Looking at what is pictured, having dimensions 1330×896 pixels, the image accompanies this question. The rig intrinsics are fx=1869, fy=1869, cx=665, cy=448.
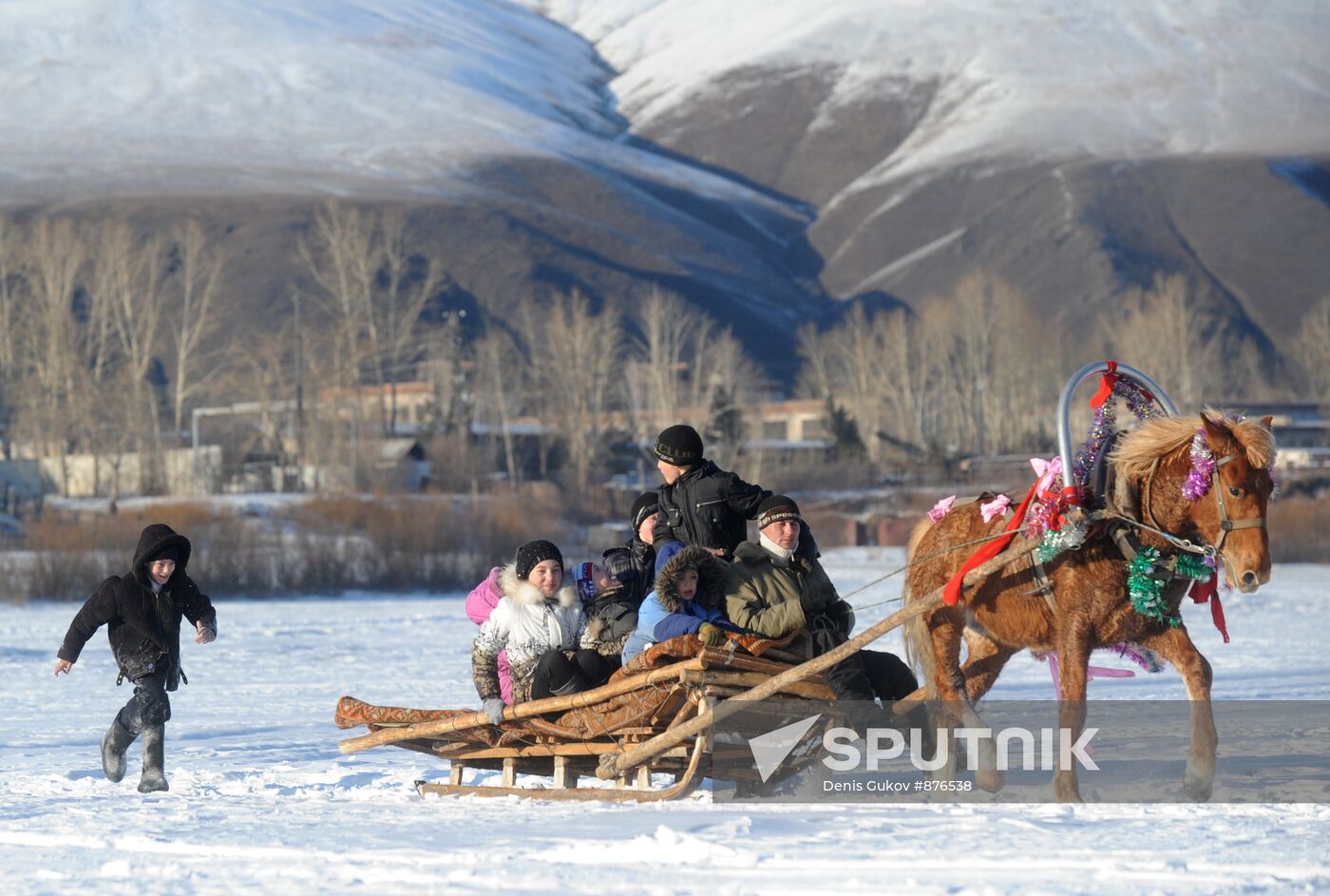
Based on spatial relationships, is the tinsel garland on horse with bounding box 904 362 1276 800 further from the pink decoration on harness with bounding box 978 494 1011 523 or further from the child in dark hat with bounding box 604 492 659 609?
the child in dark hat with bounding box 604 492 659 609

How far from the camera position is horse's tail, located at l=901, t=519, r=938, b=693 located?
9.23 metres

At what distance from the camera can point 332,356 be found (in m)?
68.4

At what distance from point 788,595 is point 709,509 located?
3.01 ft

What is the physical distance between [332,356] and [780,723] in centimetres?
6134

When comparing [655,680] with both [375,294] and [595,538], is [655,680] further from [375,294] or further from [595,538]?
[375,294]

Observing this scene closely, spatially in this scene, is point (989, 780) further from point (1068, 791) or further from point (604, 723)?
point (604, 723)

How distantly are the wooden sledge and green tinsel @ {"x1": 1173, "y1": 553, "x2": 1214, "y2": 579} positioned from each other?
0.64 m

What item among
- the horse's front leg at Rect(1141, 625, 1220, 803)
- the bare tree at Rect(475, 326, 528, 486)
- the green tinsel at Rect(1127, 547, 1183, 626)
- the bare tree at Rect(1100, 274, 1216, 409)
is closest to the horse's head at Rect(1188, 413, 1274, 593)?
the green tinsel at Rect(1127, 547, 1183, 626)

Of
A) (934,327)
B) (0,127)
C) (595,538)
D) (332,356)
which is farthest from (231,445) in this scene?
(0,127)

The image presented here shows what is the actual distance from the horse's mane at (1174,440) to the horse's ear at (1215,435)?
0.02 metres

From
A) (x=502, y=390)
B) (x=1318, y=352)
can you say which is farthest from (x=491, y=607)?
(x=1318, y=352)

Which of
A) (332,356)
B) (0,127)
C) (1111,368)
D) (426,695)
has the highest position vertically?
(0,127)

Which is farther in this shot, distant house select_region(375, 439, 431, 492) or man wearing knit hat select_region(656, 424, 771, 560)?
distant house select_region(375, 439, 431, 492)

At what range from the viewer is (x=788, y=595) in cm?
862
